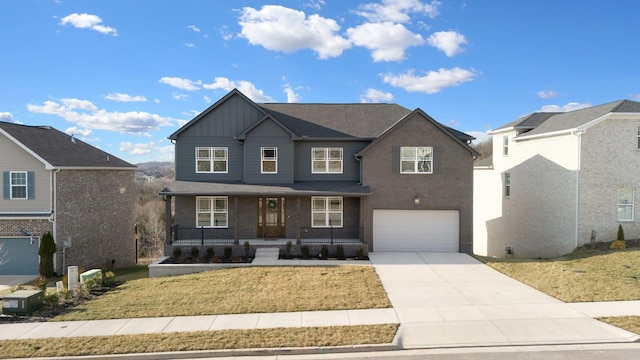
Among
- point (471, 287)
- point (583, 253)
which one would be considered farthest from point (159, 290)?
point (583, 253)

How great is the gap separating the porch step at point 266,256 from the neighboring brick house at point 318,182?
20.4 inches

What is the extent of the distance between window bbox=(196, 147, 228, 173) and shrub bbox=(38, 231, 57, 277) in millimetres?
7763

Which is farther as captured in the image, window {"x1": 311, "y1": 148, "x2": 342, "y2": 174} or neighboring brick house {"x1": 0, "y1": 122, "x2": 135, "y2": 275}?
window {"x1": 311, "y1": 148, "x2": 342, "y2": 174}

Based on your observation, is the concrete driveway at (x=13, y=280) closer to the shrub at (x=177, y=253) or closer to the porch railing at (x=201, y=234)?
the porch railing at (x=201, y=234)

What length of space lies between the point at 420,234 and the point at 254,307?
35.2 ft

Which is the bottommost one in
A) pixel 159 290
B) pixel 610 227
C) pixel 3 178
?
pixel 159 290

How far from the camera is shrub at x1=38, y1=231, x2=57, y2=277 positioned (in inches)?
728

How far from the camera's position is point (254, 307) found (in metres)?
11.2

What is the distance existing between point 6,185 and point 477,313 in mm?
22143

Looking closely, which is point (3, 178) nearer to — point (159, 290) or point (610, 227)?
point (159, 290)

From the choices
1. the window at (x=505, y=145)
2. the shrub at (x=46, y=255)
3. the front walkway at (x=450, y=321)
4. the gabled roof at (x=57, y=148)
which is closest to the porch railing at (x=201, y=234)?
the shrub at (x=46, y=255)

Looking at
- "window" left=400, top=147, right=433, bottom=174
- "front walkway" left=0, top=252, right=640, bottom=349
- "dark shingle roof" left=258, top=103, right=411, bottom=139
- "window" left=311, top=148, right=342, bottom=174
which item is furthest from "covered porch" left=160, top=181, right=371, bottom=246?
"front walkway" left=0, top=252, right=640, bottom=349

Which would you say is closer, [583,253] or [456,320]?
[456,320]

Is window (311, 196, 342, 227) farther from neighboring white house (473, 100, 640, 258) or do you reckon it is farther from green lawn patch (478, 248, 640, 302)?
neighboring white house (473, 100, 640, 258)
